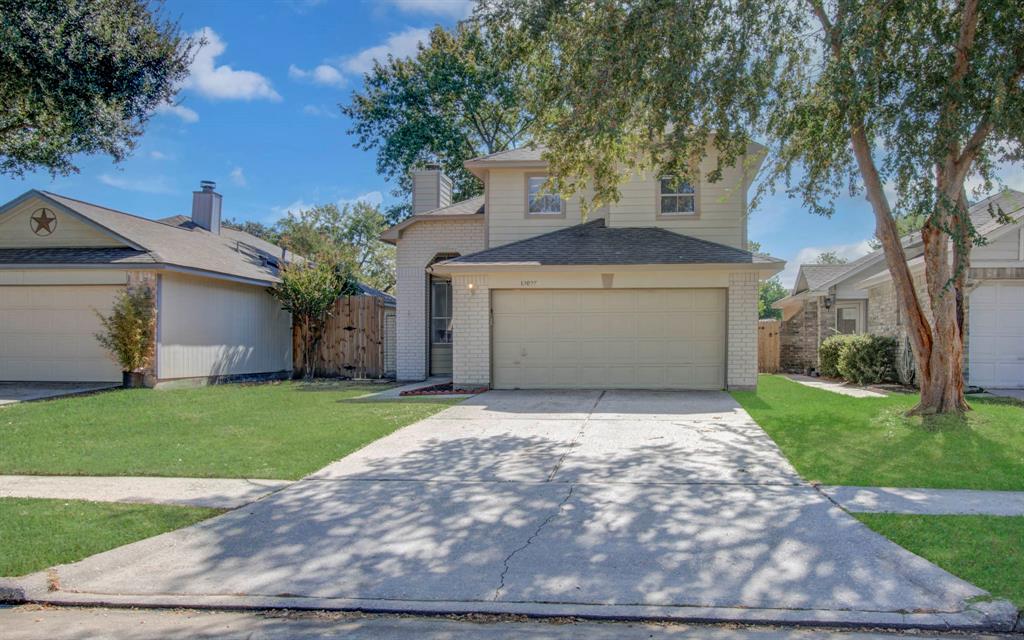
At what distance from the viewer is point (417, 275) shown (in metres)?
18.3

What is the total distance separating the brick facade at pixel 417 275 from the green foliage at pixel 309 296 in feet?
7.10

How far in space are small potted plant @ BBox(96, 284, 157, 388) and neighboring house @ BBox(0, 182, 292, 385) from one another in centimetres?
20

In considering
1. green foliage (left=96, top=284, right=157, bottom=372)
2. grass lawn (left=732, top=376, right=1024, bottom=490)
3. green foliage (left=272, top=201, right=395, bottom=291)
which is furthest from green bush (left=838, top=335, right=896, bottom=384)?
green foliage (left=272, top=201, right=395, bottom=291)

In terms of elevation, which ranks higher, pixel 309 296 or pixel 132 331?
pixel 309 296

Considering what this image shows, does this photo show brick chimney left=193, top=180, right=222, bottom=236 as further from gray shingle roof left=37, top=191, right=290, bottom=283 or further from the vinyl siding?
the vinyl siding

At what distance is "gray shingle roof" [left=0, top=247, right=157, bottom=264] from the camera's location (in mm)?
15109

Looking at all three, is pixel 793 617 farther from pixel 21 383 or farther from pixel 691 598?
pixel 21 383

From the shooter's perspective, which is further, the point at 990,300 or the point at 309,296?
the point at 309,296

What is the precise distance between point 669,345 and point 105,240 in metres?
12.9

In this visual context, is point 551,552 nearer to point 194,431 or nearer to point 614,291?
point 194,431

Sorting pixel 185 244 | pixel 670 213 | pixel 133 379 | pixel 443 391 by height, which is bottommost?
pixel 443 391

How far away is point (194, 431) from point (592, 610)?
7.53 meters

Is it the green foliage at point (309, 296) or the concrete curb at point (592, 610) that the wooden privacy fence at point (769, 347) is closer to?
the green foliage at point (309, 296)

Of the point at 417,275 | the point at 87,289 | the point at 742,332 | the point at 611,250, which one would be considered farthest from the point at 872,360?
the point at 87,289
